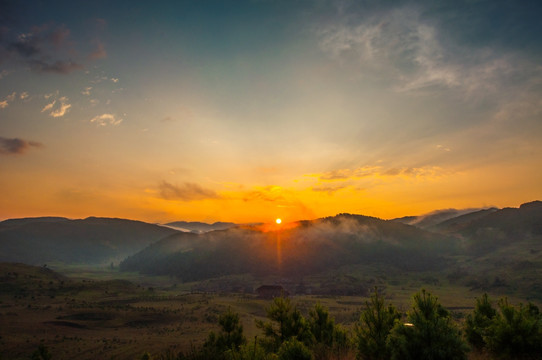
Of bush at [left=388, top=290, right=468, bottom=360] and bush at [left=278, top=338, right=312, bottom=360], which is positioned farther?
bush at [left=278, top=338, right=312, bottom=360]

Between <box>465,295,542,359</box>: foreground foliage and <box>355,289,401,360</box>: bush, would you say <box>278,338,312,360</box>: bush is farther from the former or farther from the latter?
<box>465,295,542,359</box>: foreground foliage

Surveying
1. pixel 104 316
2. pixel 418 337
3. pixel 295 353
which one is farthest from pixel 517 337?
pixel 104 316

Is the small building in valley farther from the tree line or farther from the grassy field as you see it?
the tree line

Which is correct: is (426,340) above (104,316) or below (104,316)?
above

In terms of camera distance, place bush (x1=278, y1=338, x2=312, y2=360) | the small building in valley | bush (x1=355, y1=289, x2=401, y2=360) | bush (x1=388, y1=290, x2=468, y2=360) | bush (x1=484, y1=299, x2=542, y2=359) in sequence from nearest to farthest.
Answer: bush (x1=388, y1=290, x2=468, y2=360), bush (x1=278, y1=338, x2=312, y2=360), bush (x1=484, y1=299, x2=542, y2=359), bush (x1=355, y1=289, x2=401, y2=360), the small building in valley

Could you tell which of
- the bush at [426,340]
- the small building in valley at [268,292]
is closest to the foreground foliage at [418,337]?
the bush at [426,340]

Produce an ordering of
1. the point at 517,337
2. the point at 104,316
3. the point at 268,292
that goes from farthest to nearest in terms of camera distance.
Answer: the point at 268,292
the point at 104,316
the point at 517,337

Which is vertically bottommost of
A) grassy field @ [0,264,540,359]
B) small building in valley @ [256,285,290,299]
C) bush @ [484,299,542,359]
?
small building in valley @ [256,285,290,299]

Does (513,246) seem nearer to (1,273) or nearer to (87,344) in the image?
(87,344)

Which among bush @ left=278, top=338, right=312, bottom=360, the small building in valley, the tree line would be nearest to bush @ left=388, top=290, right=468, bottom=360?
the tree line

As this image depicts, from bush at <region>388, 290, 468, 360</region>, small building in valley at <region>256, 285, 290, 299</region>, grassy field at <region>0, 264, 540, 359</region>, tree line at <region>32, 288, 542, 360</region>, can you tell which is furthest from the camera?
small building in valley at <region>256, 285, 290, 299</region>

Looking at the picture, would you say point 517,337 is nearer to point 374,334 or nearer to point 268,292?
point 374,334

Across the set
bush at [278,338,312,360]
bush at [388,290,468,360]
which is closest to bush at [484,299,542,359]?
bush at [388,290,468,360]

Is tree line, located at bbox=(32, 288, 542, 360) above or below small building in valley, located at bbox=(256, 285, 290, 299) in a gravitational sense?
above
